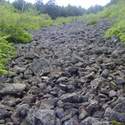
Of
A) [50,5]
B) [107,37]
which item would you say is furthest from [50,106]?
[50,5]

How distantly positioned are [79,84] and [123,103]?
1.30 metres

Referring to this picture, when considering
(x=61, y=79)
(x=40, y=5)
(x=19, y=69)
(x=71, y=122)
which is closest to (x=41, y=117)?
(x=71, y=122)

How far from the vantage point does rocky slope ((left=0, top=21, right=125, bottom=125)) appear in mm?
4582

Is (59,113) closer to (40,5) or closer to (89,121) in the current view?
(89,121)

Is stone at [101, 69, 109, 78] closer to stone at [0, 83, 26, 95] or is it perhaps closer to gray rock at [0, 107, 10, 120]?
stone at [0, 83, 26, 95]

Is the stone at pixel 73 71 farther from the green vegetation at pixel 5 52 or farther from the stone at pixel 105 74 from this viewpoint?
the green vegetation at pixel 5 52

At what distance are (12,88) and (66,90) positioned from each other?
0.89 metres

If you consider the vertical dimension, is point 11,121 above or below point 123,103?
below

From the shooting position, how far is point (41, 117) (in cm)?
455

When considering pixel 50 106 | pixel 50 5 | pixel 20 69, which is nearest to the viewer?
pixel 50 106

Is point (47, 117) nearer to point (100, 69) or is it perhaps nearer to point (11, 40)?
point (100, 69)

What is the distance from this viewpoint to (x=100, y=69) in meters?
6.34

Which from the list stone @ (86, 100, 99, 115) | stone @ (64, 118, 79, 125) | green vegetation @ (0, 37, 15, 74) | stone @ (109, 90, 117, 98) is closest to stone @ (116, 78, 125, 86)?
stone @ (109, 90, 117, 98)

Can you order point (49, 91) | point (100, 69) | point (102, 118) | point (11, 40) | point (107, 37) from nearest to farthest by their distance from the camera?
point (102, 118) → point (49, 91) → point (100, 69) → point (107, 37) → point (11, 40)
